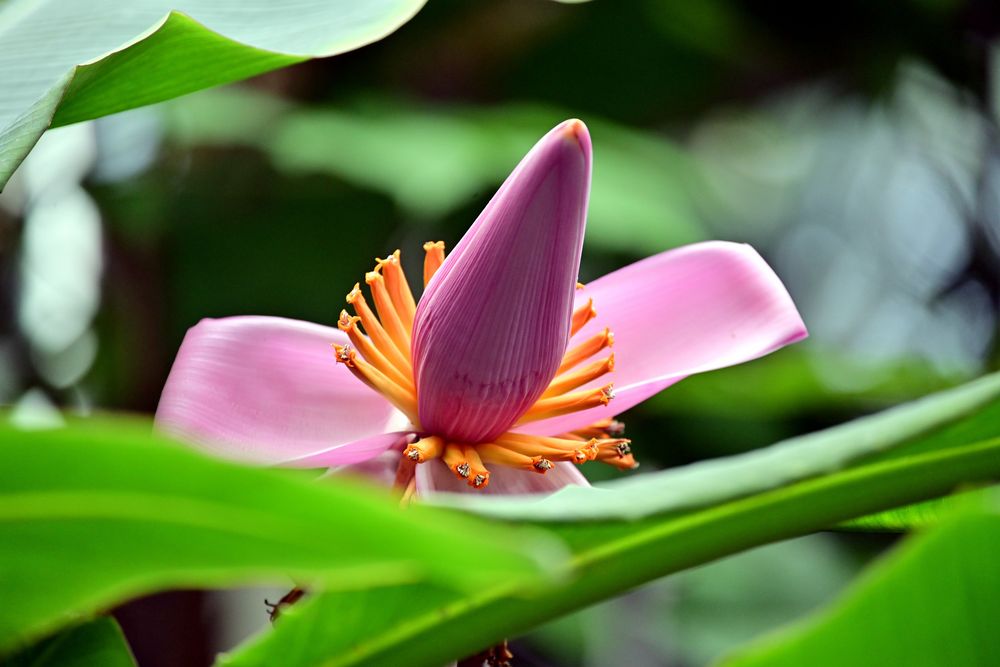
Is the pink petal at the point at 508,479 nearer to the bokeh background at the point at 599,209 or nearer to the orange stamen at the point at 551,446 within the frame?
the orange stamen at the point at 551,446

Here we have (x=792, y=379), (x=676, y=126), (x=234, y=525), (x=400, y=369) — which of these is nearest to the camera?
(x=234, y=525)

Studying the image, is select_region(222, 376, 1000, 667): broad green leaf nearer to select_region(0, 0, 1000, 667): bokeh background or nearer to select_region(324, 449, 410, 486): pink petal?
select_region(324, 449, 410, 486): pink petal

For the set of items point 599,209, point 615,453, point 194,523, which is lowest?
point 599,209

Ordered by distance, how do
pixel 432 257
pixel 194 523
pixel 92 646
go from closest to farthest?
pixel 194 523
pixel 92 646
pixel 432 257

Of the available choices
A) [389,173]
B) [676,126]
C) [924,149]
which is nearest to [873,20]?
[924,149]

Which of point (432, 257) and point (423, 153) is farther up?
point (432, 257)

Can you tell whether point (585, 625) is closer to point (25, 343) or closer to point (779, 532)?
point (25, 343)

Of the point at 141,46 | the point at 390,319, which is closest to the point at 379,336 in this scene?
the point at 390,319

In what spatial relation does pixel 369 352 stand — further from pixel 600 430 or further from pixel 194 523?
pixel 194 523
